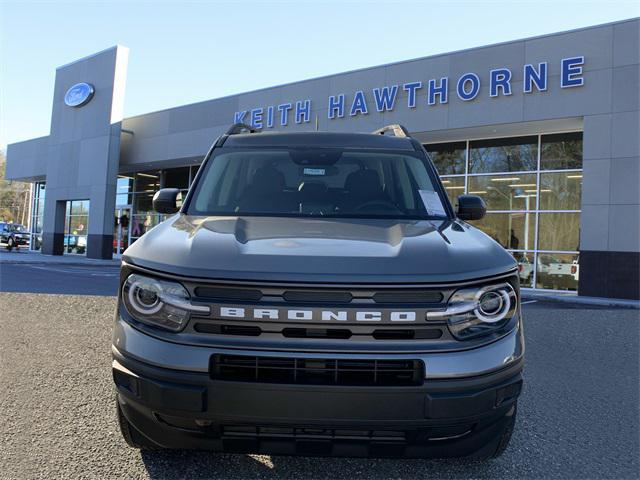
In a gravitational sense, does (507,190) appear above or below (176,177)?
below

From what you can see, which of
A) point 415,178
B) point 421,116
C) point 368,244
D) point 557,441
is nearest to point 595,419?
point 557,441

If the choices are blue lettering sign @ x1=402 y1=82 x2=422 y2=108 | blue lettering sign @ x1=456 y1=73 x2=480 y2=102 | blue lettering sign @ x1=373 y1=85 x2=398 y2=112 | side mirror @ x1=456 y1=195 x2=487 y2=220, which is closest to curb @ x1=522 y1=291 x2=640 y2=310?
blue lettering sign @ x1=456 y1=73 x2=480 y2=102

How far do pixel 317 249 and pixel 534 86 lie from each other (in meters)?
13.4

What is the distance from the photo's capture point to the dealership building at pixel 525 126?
41.4ft

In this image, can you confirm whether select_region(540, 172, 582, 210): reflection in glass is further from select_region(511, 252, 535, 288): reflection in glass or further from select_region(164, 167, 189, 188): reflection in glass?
select_region(164, 167, 189, 188): reflection in glass

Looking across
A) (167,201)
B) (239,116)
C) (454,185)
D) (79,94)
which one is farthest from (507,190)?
(79,94)

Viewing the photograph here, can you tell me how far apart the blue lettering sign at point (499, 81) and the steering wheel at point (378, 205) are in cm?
1225

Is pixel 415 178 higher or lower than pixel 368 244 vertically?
higher

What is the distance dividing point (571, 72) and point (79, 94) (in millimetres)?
21680

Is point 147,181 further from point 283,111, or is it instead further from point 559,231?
point 559,231

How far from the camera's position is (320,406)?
1931mm

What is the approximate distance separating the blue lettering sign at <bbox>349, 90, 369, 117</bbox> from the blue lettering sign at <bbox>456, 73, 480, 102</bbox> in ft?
10.1

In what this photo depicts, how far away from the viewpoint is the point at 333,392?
193cm

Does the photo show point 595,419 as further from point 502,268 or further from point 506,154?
point 506,154
